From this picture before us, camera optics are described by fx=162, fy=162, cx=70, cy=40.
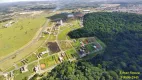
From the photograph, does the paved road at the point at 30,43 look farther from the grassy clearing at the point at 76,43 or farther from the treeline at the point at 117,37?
the grassy clearing at the point at 76,43

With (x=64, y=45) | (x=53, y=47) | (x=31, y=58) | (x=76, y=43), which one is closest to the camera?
(x=31, y=58)

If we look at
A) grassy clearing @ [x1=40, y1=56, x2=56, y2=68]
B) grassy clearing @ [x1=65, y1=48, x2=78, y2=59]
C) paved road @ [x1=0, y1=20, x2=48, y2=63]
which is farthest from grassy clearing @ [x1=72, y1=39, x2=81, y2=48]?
paved road @ [x1=0, y1=20, x2=48, y2=63]

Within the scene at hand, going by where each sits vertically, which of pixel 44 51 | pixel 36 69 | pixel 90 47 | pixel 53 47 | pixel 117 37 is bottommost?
pixel 36 69

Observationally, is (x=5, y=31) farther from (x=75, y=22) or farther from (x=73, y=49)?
(x=73, y=49)

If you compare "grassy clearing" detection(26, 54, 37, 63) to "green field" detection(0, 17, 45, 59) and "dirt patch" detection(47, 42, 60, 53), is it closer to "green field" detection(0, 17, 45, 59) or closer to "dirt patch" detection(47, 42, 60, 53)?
"dirt patch" detection(47, 42, 60, 53)

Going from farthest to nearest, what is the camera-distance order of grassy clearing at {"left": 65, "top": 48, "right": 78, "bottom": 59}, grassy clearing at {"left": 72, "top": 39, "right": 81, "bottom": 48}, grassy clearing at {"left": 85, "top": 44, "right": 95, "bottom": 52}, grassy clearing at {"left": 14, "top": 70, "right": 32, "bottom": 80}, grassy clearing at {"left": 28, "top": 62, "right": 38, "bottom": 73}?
grassy clearing at {"left": 72, "top": 39, "right": 81, "bottom": 48} → grassy clearing at {"left": 85, "top": 44, "right": 95, "bottom": 52} → grassy clearing at {"left": 65, "top": 48, "right": 78, "bottom": 59} → grassy clearing at {"left": 28, "top": 62, "right": 38, "bottom": 73} → grassy clearing at {"left": 14, "top": 70, "right": 32, "bottom": 80}

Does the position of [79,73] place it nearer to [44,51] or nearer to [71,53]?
[71,53]

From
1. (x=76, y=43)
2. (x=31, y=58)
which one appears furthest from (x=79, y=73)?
(x=76, y=43)
